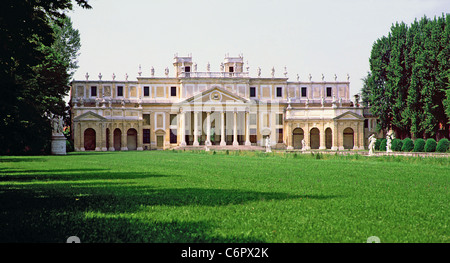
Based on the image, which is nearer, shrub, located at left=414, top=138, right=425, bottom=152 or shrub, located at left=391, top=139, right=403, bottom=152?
shrub, located at left=414, top=138, right=425, bottom=152

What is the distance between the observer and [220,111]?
86.9 metres

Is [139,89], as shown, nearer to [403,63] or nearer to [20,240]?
[403,63]

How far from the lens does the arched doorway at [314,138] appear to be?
85688 millimetres

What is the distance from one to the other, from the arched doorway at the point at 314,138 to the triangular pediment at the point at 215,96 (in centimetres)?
1411

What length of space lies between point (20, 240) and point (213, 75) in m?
83.7

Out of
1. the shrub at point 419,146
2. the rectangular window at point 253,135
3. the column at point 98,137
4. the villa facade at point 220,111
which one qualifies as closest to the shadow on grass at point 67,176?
the shrub at point 419,146

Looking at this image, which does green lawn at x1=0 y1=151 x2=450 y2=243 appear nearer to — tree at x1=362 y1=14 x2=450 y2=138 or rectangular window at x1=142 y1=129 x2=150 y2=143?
tree at x1=362 y1=14 x2=450 y2=138

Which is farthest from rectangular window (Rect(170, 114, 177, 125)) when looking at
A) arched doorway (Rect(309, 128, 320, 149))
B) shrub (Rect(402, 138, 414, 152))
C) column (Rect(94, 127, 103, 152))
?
shrub (Rect(402, 138, 414, 152))

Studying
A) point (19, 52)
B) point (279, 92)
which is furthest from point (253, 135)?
point (19, 52)

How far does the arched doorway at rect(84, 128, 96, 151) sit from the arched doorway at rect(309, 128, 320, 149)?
36348 millimetres

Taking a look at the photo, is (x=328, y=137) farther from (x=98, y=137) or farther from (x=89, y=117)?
(x=89, y=117)

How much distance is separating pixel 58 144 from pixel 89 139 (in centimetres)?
3080

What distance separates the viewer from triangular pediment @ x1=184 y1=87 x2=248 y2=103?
8575cm

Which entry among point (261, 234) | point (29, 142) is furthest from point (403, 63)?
point (261, 234)
